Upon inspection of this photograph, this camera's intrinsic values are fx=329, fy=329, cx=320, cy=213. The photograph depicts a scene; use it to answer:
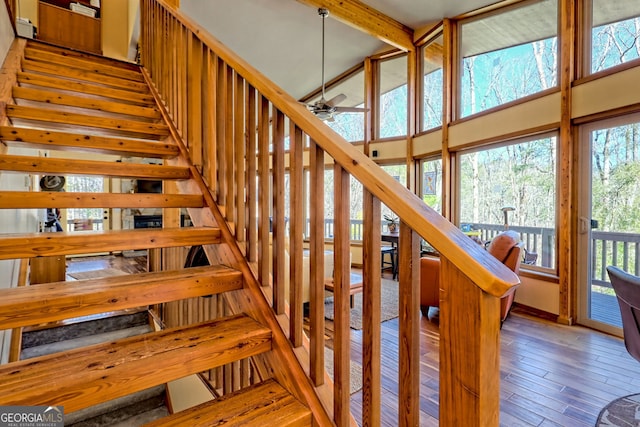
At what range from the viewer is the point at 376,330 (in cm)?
96

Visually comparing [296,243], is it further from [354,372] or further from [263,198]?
[354,372]

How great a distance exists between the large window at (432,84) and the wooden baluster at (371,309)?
4752 millimetres

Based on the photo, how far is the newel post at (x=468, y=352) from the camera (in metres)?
0.65

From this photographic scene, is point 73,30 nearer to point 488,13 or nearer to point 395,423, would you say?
point 488,13

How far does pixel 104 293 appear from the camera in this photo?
3.87 feet

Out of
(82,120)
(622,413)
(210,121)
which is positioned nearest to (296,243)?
(210,121)

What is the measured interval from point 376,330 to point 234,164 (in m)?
1.05

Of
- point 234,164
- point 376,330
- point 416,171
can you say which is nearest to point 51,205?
point 234,164

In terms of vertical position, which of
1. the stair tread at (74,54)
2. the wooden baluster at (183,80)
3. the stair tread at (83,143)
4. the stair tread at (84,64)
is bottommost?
the stair tread at (83,143)

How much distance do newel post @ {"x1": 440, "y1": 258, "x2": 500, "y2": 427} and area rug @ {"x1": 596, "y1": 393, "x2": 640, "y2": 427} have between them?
180 centimetres

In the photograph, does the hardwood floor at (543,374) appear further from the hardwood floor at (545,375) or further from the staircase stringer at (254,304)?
the staircase stringer at (254,304)

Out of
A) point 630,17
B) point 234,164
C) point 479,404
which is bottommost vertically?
point 479,404

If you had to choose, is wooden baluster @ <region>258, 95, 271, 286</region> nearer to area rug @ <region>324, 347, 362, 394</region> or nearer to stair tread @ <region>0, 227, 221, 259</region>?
stair tread @ <region>0, 227, 221, 259</region>

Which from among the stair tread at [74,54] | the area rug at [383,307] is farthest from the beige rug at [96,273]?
the area rug at [383,307]
